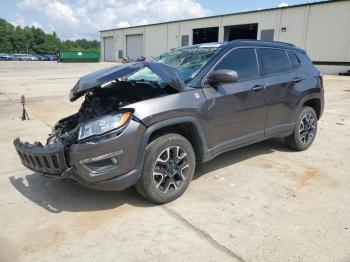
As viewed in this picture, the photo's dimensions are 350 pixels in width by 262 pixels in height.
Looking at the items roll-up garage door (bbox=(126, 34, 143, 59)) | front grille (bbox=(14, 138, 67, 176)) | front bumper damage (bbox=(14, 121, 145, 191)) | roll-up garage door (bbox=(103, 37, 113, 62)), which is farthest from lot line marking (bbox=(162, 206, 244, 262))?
roll-up garage door (bbox=(103, 37, 113, 62))

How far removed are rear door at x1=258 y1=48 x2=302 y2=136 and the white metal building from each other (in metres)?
22.6

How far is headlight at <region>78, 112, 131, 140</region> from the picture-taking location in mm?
3426

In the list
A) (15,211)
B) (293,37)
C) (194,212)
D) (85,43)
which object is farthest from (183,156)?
(85,43)

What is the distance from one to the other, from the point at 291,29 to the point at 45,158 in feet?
95.2

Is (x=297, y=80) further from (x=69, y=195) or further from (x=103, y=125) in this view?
(x=69, y=195)

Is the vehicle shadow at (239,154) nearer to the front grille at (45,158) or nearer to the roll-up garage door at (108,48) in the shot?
the front grille at (45,158)

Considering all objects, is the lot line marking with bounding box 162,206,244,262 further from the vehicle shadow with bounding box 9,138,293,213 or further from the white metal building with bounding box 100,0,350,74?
the white metal building with bounding box 100,0,350,74

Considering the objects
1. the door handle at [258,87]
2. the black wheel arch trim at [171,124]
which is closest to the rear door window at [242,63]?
the door handle at [258,87]

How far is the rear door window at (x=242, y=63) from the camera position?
448cm

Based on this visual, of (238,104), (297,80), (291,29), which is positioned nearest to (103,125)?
(238,104)

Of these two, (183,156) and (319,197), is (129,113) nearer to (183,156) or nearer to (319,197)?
(183,156)

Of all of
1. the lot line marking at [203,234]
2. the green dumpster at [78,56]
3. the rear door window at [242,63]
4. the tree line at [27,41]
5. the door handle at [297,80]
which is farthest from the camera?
the tree line at [27,41]

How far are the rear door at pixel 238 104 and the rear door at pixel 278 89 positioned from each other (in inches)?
6.5

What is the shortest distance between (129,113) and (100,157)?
1.69 feet
